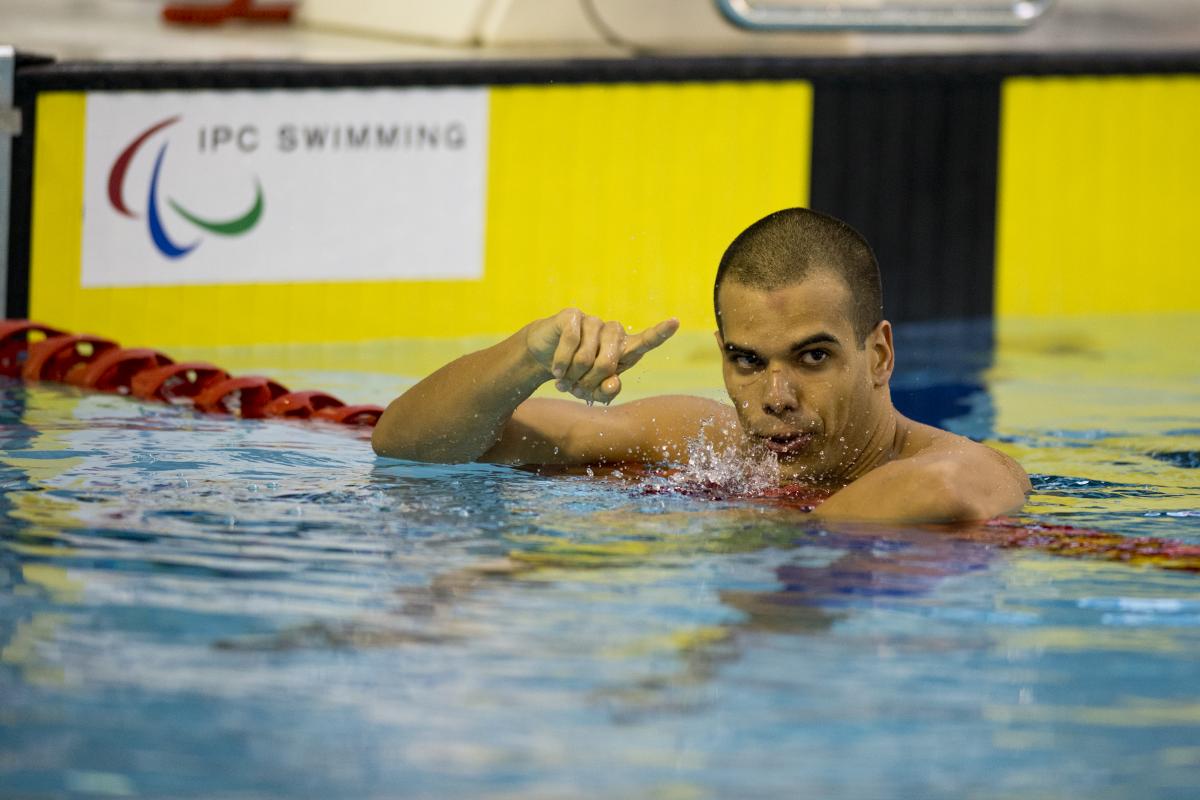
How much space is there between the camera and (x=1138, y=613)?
313cm

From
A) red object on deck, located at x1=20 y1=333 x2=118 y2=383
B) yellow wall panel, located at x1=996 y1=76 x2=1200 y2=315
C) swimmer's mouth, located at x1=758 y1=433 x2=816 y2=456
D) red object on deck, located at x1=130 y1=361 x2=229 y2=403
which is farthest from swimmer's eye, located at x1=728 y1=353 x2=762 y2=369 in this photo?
yellow wall panel, located at x1=996 y1=76 x2=1200 y2=315

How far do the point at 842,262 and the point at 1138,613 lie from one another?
911 mm

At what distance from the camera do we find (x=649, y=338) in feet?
10.5

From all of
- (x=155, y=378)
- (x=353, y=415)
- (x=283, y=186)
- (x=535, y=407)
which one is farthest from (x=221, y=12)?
(x=535, y=407)

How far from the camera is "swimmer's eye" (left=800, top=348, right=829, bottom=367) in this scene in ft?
11.7

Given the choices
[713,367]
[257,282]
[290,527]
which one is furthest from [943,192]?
[290,527]

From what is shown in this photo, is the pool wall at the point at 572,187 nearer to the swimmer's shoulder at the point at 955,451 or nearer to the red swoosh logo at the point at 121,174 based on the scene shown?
the red swoosh logo at the point at 121,174

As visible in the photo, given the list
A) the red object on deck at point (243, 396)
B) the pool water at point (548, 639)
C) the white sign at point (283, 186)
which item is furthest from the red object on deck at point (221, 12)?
the pool water at point (548, 639)

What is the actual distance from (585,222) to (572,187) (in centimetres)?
14

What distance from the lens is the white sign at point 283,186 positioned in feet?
21.0

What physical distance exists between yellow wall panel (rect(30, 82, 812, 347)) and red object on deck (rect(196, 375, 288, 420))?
55.5 inches

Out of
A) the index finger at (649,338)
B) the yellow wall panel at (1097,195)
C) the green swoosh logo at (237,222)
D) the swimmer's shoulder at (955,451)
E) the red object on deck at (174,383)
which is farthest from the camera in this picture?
the yellow wall panel at (1097,195)

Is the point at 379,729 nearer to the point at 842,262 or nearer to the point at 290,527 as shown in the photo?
the point at 290,527

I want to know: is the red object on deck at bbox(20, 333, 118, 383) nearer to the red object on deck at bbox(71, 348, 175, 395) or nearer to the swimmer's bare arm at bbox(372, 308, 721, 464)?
the red object on deck at bbox(71, 348, 175, 395)
